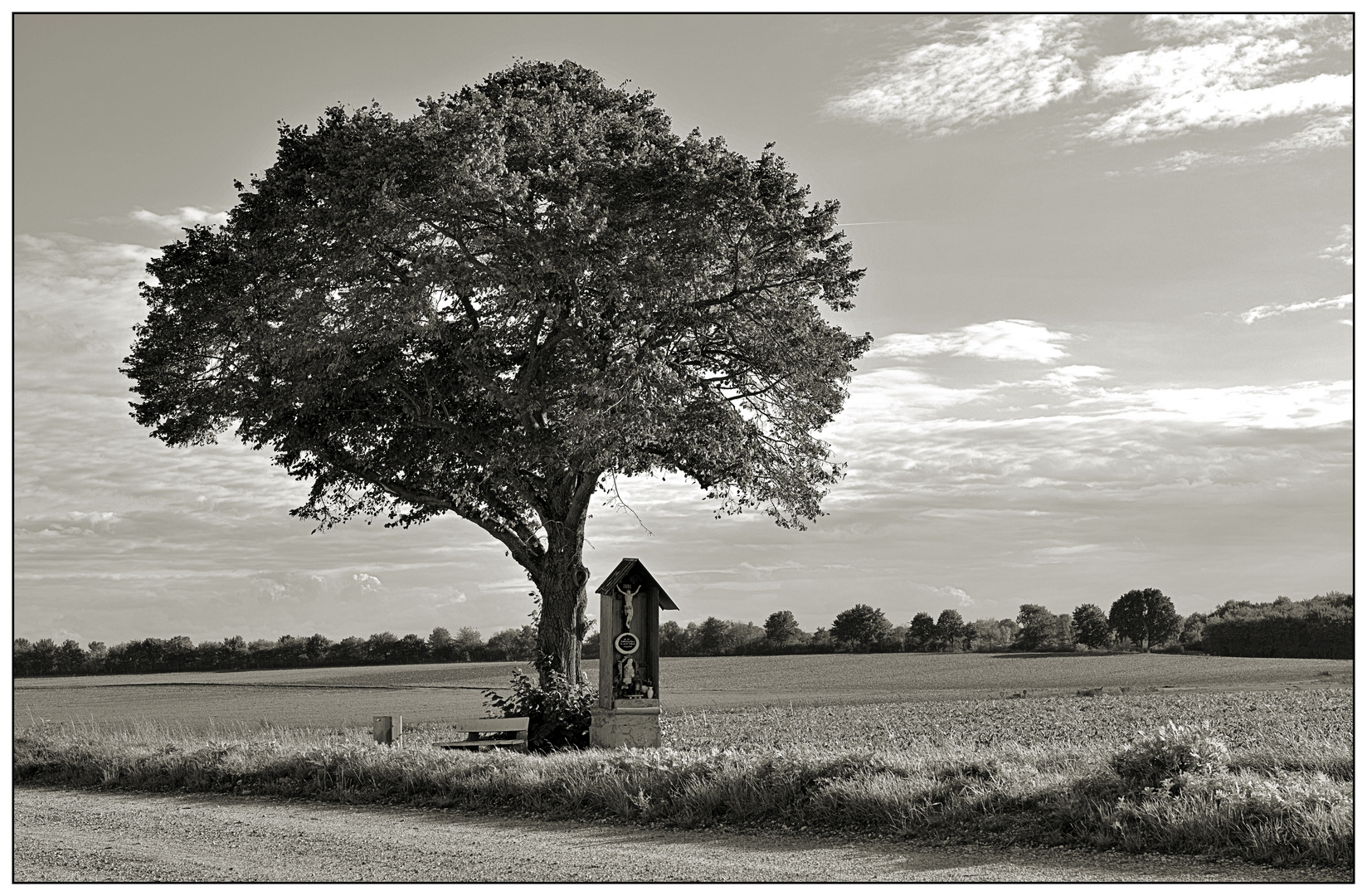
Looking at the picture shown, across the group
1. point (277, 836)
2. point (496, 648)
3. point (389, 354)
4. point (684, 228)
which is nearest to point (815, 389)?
point (684, 228)

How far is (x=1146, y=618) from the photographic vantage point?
8588 centimetres

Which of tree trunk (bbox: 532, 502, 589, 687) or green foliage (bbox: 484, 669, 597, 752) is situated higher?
tree trunk (bbox: 532, 502, 589, 687)

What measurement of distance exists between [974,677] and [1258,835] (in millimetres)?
48169

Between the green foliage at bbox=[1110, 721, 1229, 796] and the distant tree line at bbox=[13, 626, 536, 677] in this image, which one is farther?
the distant tree line at bbox=[13, 626, 536, 677]

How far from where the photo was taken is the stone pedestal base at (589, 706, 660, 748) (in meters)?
18.3

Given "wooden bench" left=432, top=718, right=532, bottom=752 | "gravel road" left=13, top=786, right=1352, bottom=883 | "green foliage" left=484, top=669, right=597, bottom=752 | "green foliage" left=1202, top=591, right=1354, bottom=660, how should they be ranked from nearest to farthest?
"gravel road" left=13, top=786, right=1352, bottom=883 < "wooden bench" left=432, top=718, right=532, bottom=752 < "green foliage" left=484, top=669, right=597, bottom=752 < "green foliage" left=1202, top=591, right=1354, bottom=660

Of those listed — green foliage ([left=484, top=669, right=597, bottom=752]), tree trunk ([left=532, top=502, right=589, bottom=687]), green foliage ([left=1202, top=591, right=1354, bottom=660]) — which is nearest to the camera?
green foliage ([left=484, top=669, right=597, bottom=752])

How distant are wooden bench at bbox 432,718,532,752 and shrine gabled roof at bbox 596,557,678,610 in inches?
114

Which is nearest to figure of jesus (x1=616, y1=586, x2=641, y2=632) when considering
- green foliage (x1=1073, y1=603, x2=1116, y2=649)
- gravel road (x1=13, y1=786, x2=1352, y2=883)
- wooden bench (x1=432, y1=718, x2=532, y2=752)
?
wooden bench (x1=432, y1=718, x2=532, y2=752)

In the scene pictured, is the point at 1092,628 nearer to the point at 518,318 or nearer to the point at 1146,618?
the point at 1146,618

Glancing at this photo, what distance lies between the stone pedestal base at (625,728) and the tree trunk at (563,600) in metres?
3.43

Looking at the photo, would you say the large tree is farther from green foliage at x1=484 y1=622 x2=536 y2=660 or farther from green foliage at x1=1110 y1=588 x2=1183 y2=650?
green foliage at x1=1110 y1=588 x2=1183 y2=650

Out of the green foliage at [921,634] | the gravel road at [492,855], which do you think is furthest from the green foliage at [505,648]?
the gravel road at [492,855]

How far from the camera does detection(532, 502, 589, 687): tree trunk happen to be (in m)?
22.0
